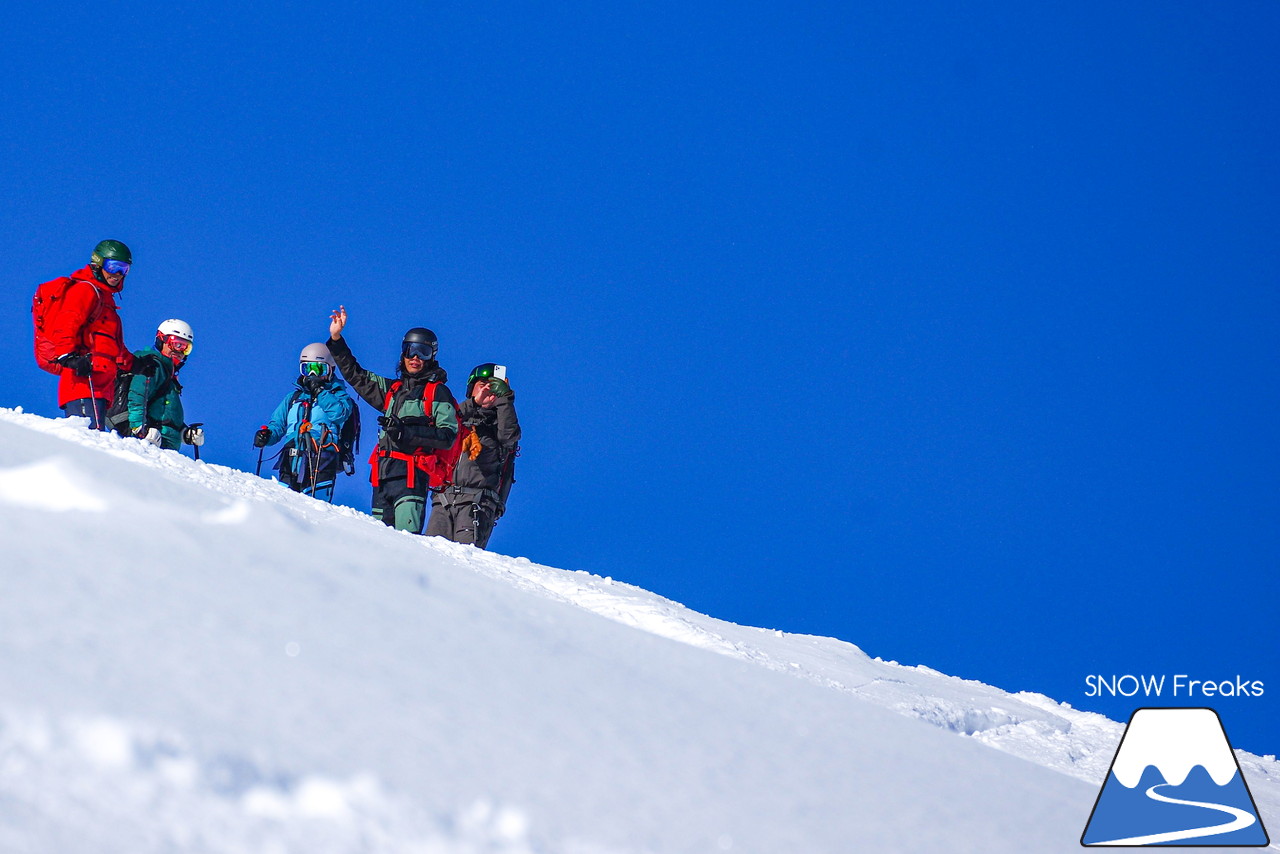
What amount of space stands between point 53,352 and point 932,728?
21.2 ft

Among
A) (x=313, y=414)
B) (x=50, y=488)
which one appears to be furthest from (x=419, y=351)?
(x=50, y=488)

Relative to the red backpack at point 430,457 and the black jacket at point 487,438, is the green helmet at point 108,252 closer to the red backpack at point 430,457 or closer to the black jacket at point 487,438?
the red backpack at point 430,457

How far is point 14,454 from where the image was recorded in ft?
14.5

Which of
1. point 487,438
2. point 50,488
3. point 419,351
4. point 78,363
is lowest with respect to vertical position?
point 50,488

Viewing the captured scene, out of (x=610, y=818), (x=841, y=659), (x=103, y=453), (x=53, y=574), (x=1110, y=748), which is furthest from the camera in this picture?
(x=841, y=659)

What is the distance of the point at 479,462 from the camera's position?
30.6ft

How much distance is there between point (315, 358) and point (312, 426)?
0.62 metres

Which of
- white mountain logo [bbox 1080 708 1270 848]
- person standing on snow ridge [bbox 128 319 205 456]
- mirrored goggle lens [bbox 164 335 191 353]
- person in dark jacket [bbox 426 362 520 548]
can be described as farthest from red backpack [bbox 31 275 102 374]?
white mountain logo [bbox 1080 708 1270 848]

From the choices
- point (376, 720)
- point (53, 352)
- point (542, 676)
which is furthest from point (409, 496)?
point (376, 720)

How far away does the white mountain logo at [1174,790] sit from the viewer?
4.14 meters

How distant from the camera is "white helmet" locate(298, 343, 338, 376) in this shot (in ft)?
32.7

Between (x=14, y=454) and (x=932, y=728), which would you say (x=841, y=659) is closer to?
(x=932, y=728)

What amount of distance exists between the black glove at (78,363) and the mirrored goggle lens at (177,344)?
6.63 feet

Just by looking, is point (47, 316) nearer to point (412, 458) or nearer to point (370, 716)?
point (412, 458)
